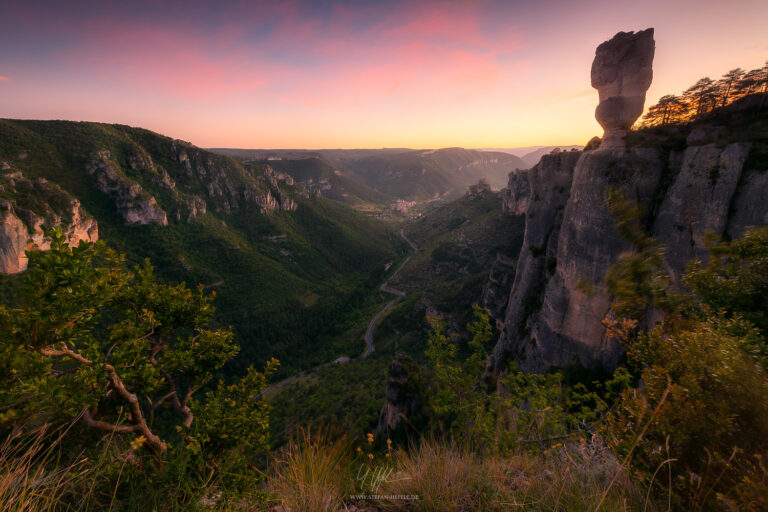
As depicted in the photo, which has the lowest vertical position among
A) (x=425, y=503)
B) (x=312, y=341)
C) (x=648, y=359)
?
(x=312, y=341)

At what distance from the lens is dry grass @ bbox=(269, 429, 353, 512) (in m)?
3.70

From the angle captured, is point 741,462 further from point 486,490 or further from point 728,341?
point 486,490

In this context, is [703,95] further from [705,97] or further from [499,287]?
[499,287]

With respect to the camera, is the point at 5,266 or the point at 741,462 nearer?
the point at 741,462

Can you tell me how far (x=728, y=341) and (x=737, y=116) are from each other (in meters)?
30.0

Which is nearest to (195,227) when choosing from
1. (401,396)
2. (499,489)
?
(401,396)

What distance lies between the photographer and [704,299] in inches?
213

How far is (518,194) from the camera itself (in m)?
85.2

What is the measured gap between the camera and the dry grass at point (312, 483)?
3697mm

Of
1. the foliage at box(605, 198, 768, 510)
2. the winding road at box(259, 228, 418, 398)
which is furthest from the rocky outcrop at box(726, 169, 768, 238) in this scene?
the winding road at box(259, 228, 418, 398)

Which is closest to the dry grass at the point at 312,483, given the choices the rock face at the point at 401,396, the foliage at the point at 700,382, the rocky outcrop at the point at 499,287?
the foliage at the point at 700,382

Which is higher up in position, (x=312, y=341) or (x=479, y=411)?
(x=479, y=411)

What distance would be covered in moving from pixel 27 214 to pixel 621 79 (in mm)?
106064

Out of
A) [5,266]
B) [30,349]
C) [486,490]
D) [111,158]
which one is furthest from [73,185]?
[486,490]
